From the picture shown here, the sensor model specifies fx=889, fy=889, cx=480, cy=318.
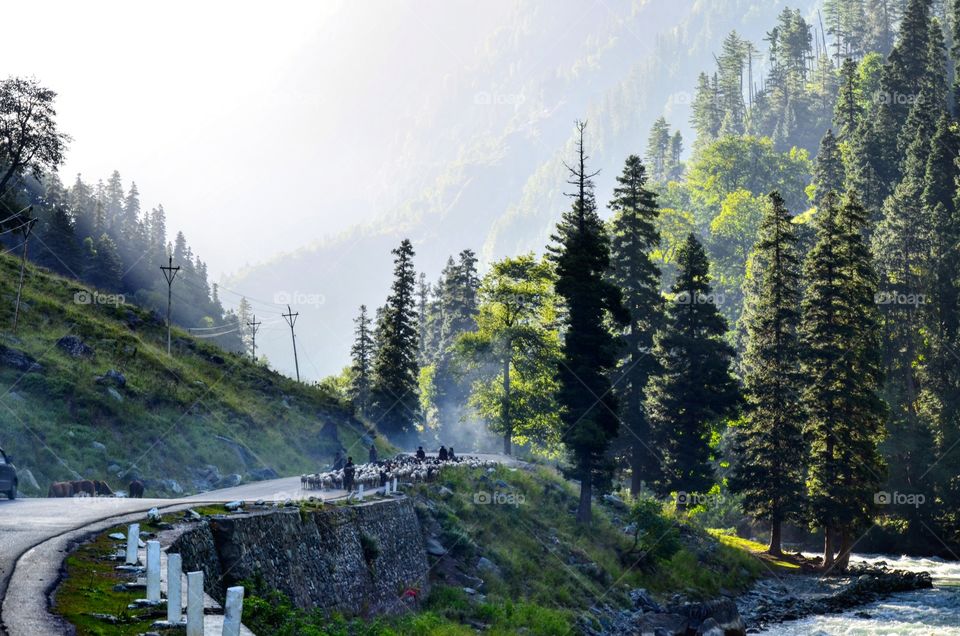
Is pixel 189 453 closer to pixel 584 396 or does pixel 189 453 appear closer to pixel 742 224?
pixel 584 396

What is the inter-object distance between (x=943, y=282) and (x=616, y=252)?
24355 mm

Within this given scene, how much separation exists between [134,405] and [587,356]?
25385 millimetres

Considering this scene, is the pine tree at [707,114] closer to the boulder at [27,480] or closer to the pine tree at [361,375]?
the pine tree at [361,375]

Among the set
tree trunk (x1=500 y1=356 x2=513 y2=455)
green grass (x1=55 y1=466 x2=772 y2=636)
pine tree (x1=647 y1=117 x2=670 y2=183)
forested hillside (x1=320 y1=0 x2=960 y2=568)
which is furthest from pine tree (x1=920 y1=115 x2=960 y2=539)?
pine tree (x1=647 y1=117 x2=670 y2=183)

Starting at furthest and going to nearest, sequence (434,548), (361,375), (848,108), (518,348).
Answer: (848,108) → (361,375) → (518,348) → (434,548)

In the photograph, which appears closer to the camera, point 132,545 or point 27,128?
point 132,545

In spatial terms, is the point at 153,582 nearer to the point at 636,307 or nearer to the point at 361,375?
the point at 636,307

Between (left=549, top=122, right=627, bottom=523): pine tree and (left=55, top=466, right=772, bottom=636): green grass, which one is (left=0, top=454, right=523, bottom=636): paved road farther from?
(left=549, top=122, right=627, bottom=523): pine tree

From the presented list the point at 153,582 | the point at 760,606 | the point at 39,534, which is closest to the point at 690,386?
the point at 760,606

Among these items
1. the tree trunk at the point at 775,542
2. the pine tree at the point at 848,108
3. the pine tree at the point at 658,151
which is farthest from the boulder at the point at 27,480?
the pine tree at the point at 658,151

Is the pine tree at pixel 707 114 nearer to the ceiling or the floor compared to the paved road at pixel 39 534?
nearer to the ceiling

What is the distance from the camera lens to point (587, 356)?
48312 millimetres

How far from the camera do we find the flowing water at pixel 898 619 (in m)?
36.6

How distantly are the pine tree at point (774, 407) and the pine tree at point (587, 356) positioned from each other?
11.8m
